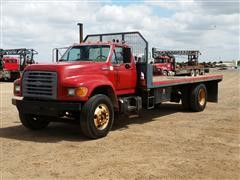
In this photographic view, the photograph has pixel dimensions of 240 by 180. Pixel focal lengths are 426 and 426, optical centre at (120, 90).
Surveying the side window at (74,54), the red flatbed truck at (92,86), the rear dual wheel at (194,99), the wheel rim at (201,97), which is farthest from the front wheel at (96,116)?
the wheel rim at (201,97)

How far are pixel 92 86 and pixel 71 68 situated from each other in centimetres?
59

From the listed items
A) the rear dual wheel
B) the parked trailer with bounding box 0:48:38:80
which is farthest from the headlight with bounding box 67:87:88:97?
the parked trailer with bounding box 0:48:38:80

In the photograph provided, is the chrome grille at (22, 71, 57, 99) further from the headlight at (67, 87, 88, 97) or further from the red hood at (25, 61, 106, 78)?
the headlight at (67, 87, 88, 97)

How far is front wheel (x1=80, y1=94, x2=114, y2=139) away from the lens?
352 inches

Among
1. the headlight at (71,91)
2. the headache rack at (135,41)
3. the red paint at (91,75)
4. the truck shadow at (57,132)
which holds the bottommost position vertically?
the truck shadow at (57,132)

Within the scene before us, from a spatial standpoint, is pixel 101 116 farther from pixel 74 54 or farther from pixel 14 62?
pixel 14 62

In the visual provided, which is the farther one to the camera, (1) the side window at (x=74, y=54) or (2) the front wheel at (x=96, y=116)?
(1) the side window at (x=74, y=54)

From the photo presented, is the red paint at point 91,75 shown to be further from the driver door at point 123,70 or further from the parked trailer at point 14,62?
the parked trailer at point 14,62

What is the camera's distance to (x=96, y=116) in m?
9.23

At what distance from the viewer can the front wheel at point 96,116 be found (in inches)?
352

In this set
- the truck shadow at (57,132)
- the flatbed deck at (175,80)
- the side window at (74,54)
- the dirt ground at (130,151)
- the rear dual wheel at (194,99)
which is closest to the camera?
the dirt ground at (130,151)

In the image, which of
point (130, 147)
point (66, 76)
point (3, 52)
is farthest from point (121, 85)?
point (3, 52)

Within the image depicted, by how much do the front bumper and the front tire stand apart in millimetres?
545

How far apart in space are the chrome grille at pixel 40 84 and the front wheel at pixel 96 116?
78 cm
